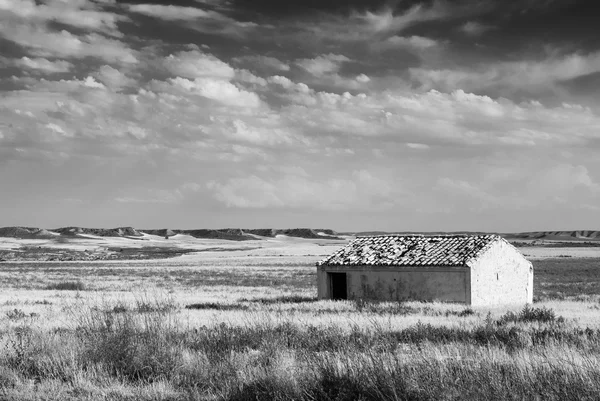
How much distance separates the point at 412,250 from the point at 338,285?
305 centimetres

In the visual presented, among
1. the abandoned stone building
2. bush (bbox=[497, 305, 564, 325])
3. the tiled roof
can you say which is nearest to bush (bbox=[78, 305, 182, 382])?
bush (bbox=[497, 305, 564, 325])

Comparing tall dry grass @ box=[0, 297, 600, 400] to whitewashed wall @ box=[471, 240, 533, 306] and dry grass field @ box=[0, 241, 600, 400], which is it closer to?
dry grass field @ box=[0, 241, 600, 400]

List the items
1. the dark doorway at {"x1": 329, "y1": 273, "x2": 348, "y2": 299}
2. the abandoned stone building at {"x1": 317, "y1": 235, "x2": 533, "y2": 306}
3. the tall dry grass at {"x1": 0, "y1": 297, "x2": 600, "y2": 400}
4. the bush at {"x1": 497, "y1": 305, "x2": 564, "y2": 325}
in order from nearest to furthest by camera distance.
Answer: the tall dry grass at {"x1": 0, "y1": 297, "x2": 600, "y2": 400} → the bush at {"x1": 497, "y1": 305, "x2": 564, "y2": 325} → the abandoned stone building at {"x1": 317, "y1": 235, "x2": 533, "y2": 306} → the dark doorway at {"x1": 329, "y1": 273, "x2": 348, "y2": 299}

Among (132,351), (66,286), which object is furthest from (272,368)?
(66,286)

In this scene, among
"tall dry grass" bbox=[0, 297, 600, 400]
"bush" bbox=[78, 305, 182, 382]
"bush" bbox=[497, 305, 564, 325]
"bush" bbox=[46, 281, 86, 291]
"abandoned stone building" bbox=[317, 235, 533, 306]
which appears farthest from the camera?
"bush" bbox=[46, 281, 86, 291]

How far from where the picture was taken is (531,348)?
11211mm

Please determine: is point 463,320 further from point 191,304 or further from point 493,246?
point 191,304

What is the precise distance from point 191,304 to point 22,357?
15.0 metres

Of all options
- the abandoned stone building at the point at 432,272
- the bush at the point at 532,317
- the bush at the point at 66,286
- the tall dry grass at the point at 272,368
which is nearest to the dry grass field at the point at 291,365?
the tall dry grass at the point at 272,368

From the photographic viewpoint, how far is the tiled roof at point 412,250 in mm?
24219

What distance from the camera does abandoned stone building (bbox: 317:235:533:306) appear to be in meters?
23.6

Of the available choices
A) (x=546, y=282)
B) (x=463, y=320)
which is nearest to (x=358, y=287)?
(x=463, y=320)

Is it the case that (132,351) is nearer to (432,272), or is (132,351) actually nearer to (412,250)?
(432,272)

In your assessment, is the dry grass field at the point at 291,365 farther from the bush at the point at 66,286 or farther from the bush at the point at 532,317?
the bush at the point at 66,286
